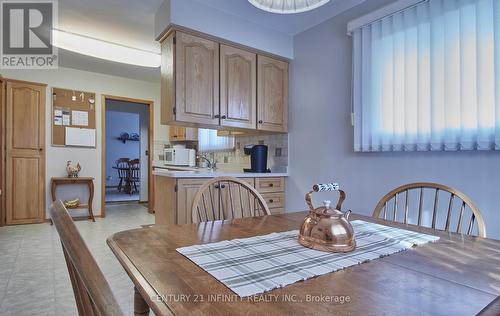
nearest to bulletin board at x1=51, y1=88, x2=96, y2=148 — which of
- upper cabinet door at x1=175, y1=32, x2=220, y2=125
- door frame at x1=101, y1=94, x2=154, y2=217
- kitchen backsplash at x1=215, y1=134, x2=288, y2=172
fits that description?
door frame at x1=101, y1=94, x2=154, y2=217

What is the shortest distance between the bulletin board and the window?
1.68 metres

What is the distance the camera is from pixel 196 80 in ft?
7.80

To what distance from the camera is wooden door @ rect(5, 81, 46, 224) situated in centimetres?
370

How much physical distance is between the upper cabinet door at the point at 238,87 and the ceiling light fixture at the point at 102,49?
4.89 feet

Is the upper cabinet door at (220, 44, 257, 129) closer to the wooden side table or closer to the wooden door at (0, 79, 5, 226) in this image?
the wooden side table

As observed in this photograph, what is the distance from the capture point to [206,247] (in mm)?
820

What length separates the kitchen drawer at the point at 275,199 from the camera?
2795 millimetres

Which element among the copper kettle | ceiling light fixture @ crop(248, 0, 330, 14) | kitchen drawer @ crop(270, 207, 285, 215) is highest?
ceiling light fixture @ crop(248, 0, 330, 14)

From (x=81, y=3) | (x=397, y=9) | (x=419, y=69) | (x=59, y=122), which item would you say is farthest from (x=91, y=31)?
(x=419, y=69)

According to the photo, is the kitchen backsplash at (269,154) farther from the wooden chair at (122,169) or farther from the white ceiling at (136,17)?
the wooden chair at (122,169)

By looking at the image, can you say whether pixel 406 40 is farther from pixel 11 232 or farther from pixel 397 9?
pixel 11 232

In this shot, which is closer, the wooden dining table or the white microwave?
the wooden dining table

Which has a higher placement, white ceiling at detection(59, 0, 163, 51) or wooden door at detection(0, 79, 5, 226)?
white ceiling at detection(59, 0, 163, 51)

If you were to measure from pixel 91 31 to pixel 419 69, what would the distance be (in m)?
3.14
